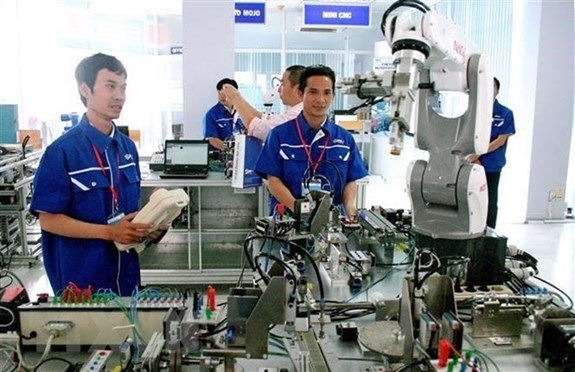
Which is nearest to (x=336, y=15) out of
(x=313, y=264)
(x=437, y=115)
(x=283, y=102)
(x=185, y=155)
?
(x=185, y=155)

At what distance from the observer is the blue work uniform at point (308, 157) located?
8.46 ft

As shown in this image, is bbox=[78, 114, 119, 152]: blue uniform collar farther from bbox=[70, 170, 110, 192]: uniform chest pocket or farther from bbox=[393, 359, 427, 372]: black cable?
bbox=[393, 359, 427, 372]: black cable

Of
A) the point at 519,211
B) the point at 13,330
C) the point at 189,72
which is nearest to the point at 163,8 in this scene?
the point at 189,72

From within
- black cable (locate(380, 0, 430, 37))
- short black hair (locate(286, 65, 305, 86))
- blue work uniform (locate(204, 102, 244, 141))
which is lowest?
blue work uniform (locate(204, 102, 244, 141))

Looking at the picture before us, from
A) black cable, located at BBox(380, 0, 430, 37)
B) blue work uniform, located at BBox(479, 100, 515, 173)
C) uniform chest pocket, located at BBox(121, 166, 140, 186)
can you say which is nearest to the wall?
blue work uniform, located at BBox(479, 100, 515, 173)

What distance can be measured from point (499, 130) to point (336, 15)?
3371 millimetres

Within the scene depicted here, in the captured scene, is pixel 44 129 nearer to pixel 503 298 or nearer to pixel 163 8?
pixel 163 8

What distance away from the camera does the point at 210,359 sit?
43.0 inches

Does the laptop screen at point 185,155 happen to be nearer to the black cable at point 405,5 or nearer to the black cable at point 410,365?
the black cable at point 405,5

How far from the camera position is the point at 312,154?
259 cm

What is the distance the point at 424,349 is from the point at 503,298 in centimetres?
47

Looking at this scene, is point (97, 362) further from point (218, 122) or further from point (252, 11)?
point (252, 11)

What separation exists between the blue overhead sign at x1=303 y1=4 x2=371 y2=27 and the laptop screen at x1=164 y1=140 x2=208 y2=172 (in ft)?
13.1

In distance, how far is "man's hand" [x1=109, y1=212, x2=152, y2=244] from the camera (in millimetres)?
1683
